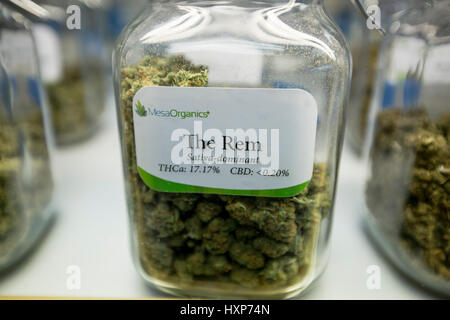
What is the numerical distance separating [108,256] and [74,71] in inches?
18.6

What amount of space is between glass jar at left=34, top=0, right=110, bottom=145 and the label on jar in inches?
16.5

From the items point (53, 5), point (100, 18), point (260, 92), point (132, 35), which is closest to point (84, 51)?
point (100, 18)

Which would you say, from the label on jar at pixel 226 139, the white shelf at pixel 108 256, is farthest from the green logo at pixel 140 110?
the white shelf at pixel 108 256

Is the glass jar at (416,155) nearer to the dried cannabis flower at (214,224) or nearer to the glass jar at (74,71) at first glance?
the dried cannabis flower at (214,224)

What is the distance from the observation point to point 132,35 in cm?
36

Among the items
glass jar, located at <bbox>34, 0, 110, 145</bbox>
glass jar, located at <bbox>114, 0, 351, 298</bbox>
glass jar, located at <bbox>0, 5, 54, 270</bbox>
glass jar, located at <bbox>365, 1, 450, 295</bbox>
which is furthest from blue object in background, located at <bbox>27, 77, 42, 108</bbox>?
glass jar, located at <bbox>365, 1, 450, 295</bbox>

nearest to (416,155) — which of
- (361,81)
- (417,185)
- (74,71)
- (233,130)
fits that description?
(417,185)

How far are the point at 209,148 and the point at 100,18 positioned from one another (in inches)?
26.3

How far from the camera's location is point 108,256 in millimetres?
473

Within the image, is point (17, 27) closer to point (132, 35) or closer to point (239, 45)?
point (132, 35)

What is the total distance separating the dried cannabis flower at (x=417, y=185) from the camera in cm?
38

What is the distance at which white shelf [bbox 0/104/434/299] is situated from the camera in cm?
41

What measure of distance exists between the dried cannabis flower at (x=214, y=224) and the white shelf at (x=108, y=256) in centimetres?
7

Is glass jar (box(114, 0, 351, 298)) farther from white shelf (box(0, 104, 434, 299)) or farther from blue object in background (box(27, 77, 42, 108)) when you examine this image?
blue object in background (box(27, 77, 42, 108))
